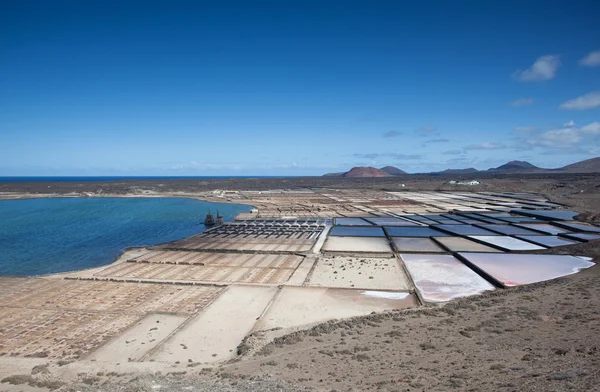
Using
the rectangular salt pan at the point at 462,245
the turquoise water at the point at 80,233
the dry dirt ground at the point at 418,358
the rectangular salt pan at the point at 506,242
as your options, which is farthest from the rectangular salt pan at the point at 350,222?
the dry dirt ground at the point at 418,358

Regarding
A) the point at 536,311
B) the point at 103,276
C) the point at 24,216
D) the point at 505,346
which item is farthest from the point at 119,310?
the point at 24,216

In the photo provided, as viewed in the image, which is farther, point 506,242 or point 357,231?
point 357,231

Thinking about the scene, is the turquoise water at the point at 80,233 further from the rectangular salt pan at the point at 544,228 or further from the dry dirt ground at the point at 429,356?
the rectangular salt pan at the point at 544,228

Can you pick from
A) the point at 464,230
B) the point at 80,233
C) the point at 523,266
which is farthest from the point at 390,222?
the point at 80,233

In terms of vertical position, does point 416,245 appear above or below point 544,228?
below

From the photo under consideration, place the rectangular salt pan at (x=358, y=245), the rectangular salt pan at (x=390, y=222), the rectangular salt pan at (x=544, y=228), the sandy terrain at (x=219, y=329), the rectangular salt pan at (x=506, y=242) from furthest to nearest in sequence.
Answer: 1. the rectangular salt pan at (x=390, y=222)
2. the rectangular salt pan at (x=544, y=228)
3. the rectangular salt pan at (x=358, y=245)
4. the rectangular salt pan at (x=506, y=242)
5. the sandy terrain at (x=219, y=329)

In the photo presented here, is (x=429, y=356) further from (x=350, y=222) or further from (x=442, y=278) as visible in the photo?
(x=350, y=222)

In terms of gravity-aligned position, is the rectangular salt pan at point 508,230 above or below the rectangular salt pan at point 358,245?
above

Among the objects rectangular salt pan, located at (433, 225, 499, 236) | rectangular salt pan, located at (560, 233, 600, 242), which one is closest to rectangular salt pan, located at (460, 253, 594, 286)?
rectangular salt pan, located at (560, 233, 600, 242)
